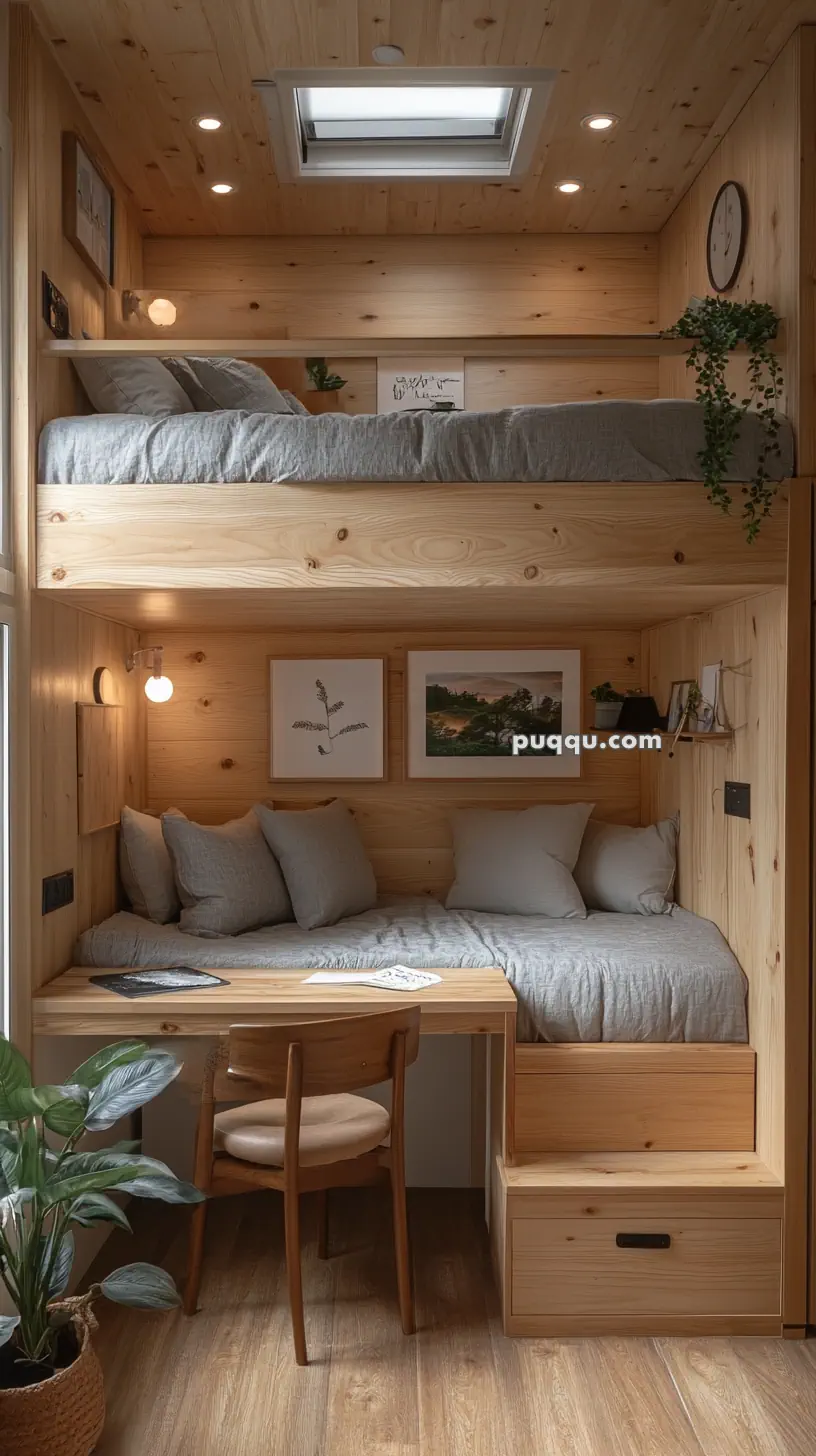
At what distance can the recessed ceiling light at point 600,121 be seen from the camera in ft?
10.2

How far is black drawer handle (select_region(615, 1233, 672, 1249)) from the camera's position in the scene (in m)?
2.72

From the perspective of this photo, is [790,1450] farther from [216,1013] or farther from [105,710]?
[105,710]

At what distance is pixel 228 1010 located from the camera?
276 cm

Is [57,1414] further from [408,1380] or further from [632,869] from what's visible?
[632,869]

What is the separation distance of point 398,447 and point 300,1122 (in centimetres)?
161

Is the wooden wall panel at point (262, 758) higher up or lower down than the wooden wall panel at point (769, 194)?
lower down

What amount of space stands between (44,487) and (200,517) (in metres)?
0.38

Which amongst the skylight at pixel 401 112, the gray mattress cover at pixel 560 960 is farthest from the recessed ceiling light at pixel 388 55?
the gray mattress cover at pixel 560 960

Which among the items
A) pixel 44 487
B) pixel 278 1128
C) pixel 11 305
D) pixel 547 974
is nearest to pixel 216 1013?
pixel 278 1128

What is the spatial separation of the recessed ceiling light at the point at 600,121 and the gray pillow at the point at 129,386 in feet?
4.49

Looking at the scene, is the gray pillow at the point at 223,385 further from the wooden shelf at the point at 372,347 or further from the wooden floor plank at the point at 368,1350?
the wooden floor plank at the point at 368,1350

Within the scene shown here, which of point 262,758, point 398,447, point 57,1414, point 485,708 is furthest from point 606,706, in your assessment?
point 57,1414

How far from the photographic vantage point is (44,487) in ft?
8.85

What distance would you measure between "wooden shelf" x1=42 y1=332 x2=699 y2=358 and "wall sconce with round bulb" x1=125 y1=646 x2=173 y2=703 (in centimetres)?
119
